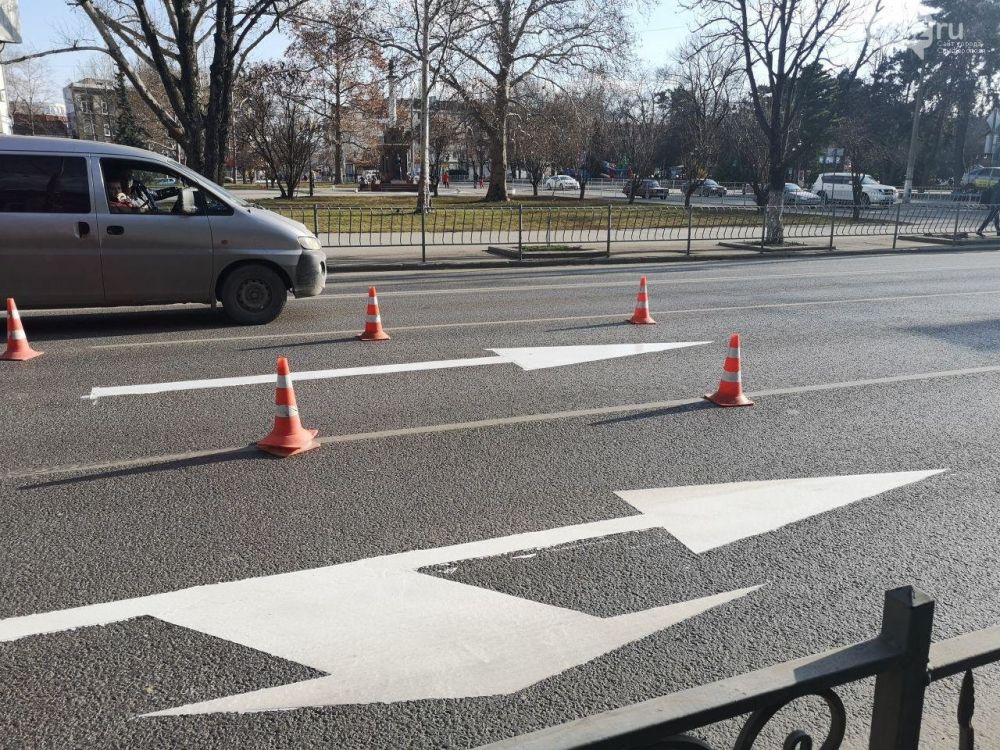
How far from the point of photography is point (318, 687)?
9.68 feet

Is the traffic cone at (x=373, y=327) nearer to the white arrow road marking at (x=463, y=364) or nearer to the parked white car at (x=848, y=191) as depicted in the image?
the white arrow road marking at (x=463, y=364)

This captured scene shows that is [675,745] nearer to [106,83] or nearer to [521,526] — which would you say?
[521,526]

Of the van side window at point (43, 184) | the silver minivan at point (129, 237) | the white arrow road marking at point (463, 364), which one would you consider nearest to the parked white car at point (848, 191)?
the white arrow road marking at point (463, 364)

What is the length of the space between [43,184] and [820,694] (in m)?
10.0

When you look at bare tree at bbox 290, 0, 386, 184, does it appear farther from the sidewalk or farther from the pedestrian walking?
the pedestrian walking

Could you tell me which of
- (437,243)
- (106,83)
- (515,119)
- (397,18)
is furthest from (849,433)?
(106,83)

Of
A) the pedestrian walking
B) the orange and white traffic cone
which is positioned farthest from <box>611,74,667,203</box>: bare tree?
the orange and white traffic cone

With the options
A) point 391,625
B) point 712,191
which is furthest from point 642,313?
point 712,191

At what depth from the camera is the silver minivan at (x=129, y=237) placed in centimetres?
905

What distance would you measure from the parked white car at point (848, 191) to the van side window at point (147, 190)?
3961 cm

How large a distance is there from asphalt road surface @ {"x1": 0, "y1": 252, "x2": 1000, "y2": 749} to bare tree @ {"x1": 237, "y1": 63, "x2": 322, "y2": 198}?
36595 mm

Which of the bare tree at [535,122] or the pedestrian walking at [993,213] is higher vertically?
the bare tree at [535,122]

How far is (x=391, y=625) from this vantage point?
3383 mm

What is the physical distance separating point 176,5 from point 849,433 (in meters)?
17.7
